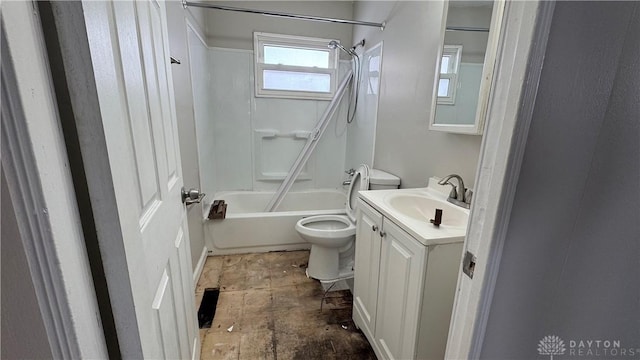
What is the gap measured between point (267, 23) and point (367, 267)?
8.58 feet

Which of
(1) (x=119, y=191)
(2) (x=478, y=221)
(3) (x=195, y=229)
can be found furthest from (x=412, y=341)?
(3) (x=195, y=229)

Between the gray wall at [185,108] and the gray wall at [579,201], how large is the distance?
1.77 m

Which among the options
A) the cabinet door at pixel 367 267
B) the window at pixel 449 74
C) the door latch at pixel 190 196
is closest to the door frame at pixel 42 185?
the door latch at pixel 190 196

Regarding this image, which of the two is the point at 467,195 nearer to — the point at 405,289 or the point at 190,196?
the point at 405,289

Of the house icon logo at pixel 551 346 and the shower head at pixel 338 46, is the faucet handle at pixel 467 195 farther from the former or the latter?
the shower head at pixel 338 46

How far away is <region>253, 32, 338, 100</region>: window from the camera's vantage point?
2.88 meters

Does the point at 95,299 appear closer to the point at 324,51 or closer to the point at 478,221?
the point at 478,221

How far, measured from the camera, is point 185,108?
6.25ft

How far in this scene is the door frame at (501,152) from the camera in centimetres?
46

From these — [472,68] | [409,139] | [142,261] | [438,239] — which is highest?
[472,68]

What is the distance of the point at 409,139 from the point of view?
6.11 ft

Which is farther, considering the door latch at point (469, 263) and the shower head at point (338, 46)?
the shower head at point (338, 46)

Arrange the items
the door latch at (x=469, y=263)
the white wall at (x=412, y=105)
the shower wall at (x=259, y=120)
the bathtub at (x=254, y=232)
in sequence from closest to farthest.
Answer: the door latch at (x=469, y=263) → the white wall at (x=412, y=105) → the bathtub at (x=254, y=232) → the shower wall at (x=259, y=120)

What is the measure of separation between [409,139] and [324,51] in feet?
5.70
